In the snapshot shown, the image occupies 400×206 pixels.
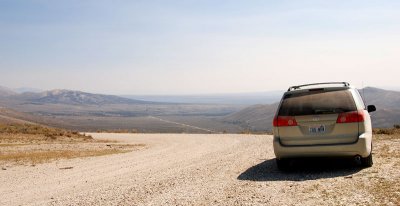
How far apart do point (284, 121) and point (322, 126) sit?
98 cm

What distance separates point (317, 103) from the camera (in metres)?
11.0

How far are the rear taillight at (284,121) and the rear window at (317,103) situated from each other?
0.42 ft

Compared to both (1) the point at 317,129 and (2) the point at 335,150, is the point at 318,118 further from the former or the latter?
(2) the point at 335,150

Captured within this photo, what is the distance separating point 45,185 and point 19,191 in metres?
0.89

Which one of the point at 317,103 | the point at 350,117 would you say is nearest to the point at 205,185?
the point at 317,103

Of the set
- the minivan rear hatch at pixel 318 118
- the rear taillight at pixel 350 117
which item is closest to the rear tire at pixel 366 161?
the minivan rear hatch at pixel 318 118

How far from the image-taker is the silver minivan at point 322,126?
1049cm

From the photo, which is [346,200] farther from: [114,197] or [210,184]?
[114,197]

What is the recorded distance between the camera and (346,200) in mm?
7703

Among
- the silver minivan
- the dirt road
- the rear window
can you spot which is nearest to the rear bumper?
the silver minivan

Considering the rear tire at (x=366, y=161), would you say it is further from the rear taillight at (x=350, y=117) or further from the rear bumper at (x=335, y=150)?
the rear taillight at (x=350, y=117)

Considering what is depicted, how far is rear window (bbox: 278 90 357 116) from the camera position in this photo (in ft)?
35.4

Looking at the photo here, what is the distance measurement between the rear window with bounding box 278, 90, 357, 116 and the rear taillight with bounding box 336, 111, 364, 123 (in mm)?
148

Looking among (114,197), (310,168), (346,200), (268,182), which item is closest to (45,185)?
(114,197)
